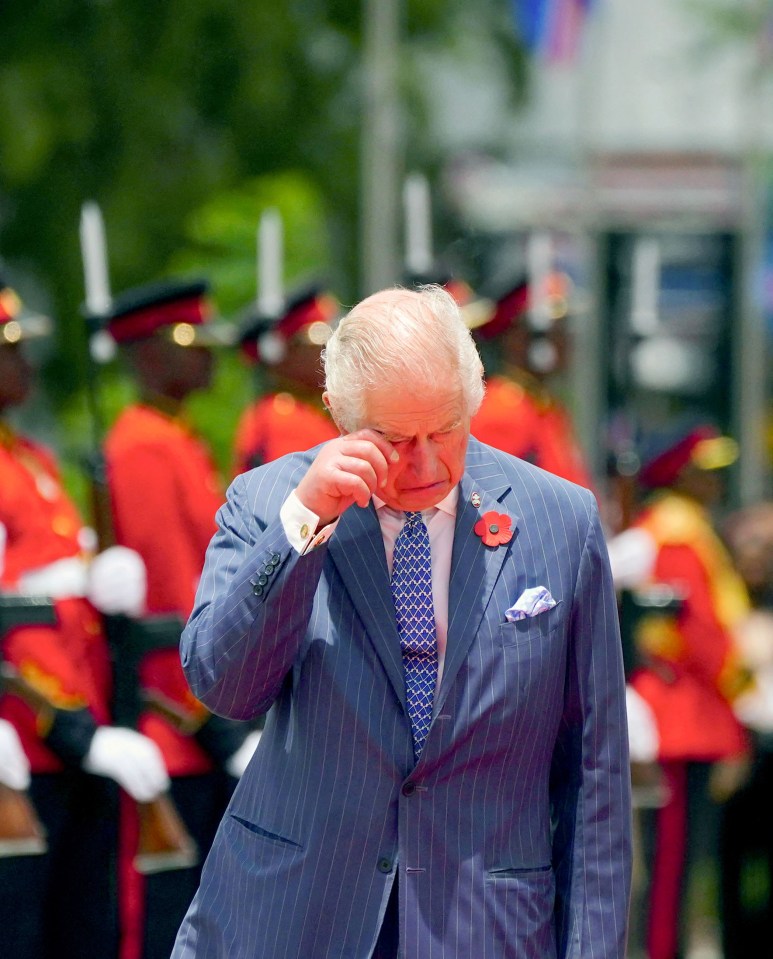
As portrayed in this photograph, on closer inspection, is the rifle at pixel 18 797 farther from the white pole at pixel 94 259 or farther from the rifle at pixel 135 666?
the white pole at pixel 94 259

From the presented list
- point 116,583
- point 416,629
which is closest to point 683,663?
point 116,583

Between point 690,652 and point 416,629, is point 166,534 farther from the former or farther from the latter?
point 416,629

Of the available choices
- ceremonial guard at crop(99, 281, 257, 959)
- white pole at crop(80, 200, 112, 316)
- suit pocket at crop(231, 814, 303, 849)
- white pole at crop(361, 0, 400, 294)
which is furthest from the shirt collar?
white pole at crop(361, 0, 400, 294)

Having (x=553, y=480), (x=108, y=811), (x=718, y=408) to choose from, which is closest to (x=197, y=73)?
(x=718, y=408)

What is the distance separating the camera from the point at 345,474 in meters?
2.68

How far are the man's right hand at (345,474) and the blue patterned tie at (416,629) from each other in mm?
216

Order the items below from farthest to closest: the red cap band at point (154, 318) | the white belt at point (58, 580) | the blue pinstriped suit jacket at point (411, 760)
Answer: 1. the red cap band at point (154, 318)
2. the white belt at point (58, 580)
3. the blue pinstriped suit jacket at point (411, 760)

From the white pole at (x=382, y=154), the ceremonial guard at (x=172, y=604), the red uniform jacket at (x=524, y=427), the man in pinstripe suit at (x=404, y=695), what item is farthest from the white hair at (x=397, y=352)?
the white pole at (x=382, y=154)

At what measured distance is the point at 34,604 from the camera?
197 inches

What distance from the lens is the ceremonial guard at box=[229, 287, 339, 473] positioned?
602 centimetres

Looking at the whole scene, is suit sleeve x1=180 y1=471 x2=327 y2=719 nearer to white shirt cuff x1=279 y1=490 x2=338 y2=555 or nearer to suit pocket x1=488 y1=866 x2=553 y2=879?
white shirt cuff x1=279 y1=490 x2=338 y2=555

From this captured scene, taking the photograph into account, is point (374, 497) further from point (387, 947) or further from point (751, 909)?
point (751, 909)

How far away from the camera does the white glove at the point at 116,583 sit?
17.4 feet

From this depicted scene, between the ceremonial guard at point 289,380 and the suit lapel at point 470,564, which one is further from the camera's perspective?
the ceremonial guard at point 289,380
